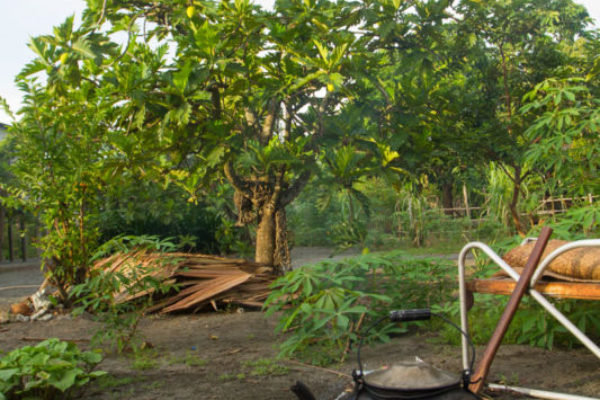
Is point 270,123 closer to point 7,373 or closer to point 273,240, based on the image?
point 273,240

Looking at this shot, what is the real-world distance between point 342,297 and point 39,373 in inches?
64.5

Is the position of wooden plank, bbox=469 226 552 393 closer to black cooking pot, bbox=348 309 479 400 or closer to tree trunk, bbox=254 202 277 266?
black cooking pot, bbox=348 309 479 400

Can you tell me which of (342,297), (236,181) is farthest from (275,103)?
(342,297)

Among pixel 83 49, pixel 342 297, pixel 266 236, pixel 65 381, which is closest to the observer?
pixel 65 381

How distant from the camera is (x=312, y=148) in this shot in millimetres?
5266

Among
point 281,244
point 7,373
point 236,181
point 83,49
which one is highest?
point 83,49

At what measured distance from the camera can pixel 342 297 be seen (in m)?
3.05

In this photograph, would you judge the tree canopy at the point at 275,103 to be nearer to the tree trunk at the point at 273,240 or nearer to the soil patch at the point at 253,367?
the tree trunk at the point at 273,240

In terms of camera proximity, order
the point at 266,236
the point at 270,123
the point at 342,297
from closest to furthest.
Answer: the point at 342,297
the point at 270,123
the point at 266,236

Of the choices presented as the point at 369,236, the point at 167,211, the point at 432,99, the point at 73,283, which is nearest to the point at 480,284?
the point at 432,99

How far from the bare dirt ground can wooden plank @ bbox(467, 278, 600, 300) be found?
0.50 meters

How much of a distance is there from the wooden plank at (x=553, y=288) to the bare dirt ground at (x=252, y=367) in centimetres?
50

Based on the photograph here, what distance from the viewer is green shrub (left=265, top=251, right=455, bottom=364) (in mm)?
3020

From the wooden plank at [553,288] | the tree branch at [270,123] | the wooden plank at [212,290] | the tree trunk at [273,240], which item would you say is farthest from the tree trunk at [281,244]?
the wooden plank at [553,288]
